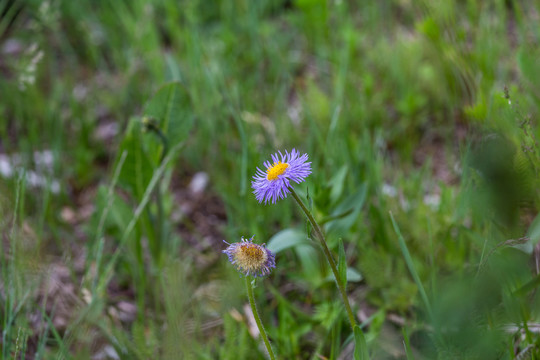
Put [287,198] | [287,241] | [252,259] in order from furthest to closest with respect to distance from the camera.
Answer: [287,198]
[287,241]
[252,259]

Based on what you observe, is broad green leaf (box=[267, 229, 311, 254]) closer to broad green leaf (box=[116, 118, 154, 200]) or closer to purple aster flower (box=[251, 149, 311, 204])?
purple aster flower (box=[251, 149, 311, 204])

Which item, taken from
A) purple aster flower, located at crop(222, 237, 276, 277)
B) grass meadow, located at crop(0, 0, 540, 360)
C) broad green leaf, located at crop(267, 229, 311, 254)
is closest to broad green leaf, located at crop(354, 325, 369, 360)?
grass meadow, located at crop(0, 0, 540, 360)

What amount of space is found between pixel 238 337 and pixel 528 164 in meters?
0.82

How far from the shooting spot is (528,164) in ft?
3.77

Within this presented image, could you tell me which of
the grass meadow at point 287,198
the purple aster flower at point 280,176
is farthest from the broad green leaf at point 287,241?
the purple aster flower at point 280,176

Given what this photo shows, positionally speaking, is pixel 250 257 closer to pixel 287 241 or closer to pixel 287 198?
pixel 287 241

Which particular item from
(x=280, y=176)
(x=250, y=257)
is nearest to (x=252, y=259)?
(x=250, y=257)

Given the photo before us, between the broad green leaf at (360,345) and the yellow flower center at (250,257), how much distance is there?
0.70 feet

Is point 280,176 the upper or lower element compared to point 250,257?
upper

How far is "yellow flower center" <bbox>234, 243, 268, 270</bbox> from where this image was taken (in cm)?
98

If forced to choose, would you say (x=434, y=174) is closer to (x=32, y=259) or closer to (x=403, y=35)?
(x=403, y=35)

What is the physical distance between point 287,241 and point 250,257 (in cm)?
46

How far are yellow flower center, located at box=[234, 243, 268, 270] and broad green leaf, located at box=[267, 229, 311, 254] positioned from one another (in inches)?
16.6

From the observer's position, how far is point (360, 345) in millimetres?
995
